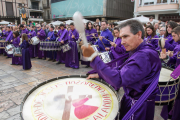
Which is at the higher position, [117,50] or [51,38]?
[51,38]

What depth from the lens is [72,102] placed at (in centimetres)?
145

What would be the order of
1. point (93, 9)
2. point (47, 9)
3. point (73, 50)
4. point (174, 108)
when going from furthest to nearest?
point (47, 9), point (93, 9), point (73, 50), point (174, 108)

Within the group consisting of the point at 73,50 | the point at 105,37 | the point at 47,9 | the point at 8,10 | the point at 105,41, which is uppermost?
the point at 47,9

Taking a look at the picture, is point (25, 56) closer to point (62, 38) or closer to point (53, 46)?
point (53, 46)

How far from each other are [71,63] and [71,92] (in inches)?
195

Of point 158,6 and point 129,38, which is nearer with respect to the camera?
point 129,38

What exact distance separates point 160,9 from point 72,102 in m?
22.6

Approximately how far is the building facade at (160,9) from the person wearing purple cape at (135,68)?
21.7 metres

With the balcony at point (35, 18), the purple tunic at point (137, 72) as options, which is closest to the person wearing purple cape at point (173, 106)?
the purple tunic at point (137, 72)

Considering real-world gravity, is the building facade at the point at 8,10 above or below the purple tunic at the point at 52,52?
above

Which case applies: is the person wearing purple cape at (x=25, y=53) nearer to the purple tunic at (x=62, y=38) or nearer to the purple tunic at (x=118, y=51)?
the purple tunic at (x=62, y=38)

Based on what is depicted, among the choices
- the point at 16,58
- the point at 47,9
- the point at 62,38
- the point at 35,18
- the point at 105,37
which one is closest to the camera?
the point at 105,37

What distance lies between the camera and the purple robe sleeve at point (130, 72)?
1.16m

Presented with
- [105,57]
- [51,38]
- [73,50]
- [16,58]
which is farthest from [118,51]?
[16,58]
